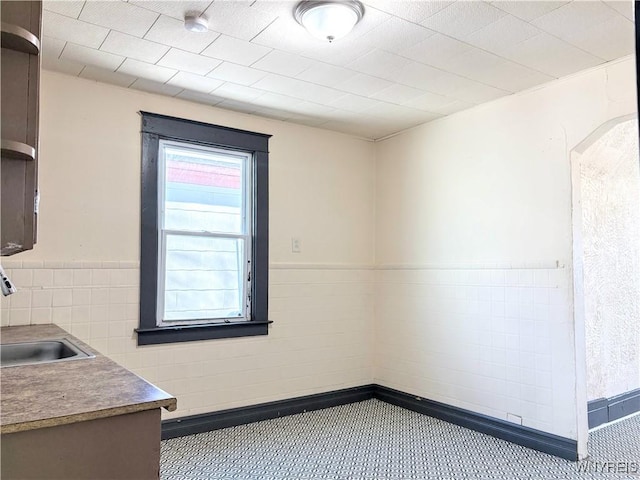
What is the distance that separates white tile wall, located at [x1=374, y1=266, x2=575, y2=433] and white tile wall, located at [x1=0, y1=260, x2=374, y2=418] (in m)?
0.30

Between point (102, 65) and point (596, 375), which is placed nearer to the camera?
point (102, 65)

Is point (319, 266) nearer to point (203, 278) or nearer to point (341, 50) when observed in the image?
point (203, 278)

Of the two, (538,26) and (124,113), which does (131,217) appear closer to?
(124,113)

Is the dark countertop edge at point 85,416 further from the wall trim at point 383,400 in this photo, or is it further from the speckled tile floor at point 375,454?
the wall trim at point 383,400

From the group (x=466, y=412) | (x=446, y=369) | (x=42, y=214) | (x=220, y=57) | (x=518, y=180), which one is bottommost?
(x=466, y=412)

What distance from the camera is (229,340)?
356 centimetres

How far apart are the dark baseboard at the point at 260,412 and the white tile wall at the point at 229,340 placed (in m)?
0.05

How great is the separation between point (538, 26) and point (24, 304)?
3195mm

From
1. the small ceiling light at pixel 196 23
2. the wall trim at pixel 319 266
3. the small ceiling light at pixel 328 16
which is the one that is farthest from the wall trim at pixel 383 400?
the small ceiling light at pixel 328 16

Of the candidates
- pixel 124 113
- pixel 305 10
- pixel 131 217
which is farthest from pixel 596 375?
pixel 124 113

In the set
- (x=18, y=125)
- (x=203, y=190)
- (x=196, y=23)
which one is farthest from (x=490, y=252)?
(x=18, y=125)

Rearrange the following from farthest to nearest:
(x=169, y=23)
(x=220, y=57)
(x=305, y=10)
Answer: (x=220, y=57) → (x=169, y=23) → (x=305, y=10)

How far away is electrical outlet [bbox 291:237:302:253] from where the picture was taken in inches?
155

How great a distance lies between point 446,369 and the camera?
3.72 metres
